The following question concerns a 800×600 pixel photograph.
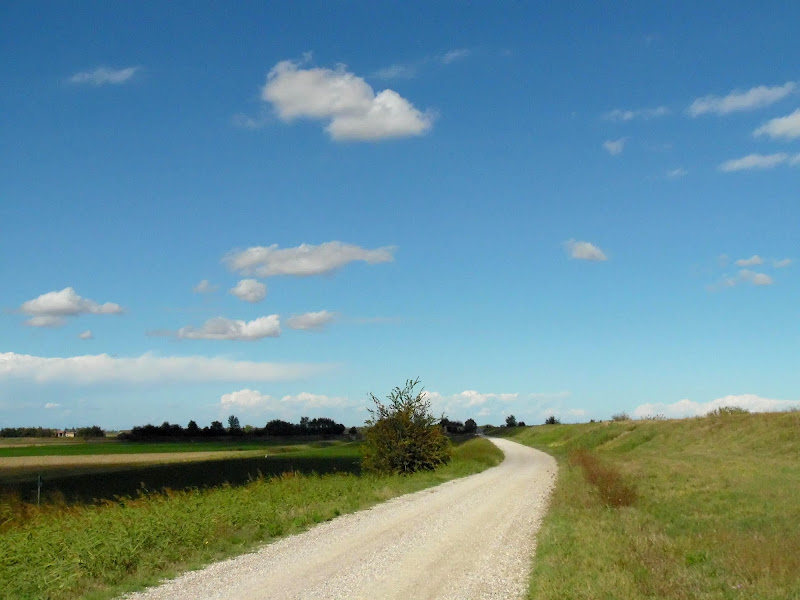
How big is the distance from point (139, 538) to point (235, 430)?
174149 mm

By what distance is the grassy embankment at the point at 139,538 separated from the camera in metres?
12.1

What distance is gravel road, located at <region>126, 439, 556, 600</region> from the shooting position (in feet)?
37.3

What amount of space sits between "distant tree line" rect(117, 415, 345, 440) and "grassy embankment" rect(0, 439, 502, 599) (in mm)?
150116

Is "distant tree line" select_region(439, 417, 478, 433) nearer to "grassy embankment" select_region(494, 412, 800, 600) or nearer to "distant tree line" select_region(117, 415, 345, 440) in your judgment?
"distant tree line" select_region(117, 415, 345, 440)

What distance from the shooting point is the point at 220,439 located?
539 feet

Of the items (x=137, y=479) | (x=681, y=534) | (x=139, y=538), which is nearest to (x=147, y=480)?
(x=137, y=479)

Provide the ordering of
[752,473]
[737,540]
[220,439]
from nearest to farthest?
[737,540] → [752,473] → [220,439]

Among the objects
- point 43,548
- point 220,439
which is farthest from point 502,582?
point 220,439

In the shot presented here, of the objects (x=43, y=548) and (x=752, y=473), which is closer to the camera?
(x=43, y=548)

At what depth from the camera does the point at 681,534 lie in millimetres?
16516

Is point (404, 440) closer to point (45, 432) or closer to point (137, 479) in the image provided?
point (137, 479)

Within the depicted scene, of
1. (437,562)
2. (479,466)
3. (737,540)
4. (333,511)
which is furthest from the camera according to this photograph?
(479,466)

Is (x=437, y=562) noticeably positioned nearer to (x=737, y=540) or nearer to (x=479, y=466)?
(x=737, y=540)

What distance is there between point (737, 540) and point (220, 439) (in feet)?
524
